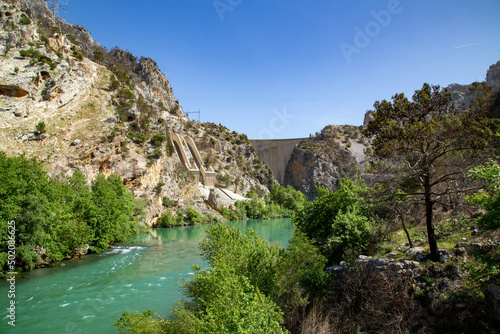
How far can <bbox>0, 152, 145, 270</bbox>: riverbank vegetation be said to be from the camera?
12876 millimetres

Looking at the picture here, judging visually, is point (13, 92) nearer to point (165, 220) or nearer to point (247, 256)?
point (165, 220)

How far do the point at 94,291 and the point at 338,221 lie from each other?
10.1 meters

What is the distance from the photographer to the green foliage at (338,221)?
10.1 metres

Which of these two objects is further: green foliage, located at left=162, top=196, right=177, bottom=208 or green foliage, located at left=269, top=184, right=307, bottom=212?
green foliage, located at left=269, top=184, right=307, bottom=212

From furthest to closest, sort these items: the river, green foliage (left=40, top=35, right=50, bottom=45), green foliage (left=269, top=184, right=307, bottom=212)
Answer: green foliage (left=269, top=184, right=307, bottom=212) < green foliage (left=40, top=35, right=50, bottom=45) < the river

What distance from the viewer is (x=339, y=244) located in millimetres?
10328

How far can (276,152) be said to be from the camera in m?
93.6

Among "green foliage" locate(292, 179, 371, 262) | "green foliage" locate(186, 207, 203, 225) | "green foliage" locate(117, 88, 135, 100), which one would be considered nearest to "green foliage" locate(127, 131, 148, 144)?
"green foliage" locate(117, 88, 135, 100)

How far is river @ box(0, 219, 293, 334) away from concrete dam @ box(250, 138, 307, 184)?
7482 cm

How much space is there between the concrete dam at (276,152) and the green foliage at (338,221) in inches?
3122

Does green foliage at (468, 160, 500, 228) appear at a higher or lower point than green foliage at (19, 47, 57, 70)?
lower

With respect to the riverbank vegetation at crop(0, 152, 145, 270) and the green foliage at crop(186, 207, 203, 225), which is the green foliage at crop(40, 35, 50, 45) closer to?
the riverbank vegetation at crop(0, 152, 145, 270)

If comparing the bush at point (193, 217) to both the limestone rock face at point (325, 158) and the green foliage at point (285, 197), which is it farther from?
the limestone rock face at point (325, 158)

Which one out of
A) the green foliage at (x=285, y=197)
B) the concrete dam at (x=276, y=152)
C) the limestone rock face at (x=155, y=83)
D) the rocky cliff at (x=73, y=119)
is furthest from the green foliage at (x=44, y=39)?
the concrete dam at (x=276, y=152)
